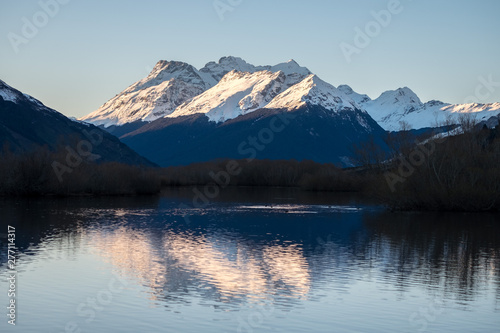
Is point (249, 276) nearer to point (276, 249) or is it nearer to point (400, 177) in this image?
point (276, 249)

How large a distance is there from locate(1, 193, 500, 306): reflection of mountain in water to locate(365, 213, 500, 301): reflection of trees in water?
0.23 ft

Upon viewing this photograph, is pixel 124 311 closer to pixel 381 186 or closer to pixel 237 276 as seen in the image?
pixel 237 276

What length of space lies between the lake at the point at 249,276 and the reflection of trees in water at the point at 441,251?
10 cm

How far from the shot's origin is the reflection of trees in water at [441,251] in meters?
33.6

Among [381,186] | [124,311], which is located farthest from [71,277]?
[381,186]

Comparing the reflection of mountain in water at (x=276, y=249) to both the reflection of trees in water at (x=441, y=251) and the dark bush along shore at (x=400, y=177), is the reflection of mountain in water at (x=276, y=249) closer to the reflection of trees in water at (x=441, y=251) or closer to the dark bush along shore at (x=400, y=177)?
the reflection of trees in water at (x=441, y=251)

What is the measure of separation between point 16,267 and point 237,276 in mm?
11933

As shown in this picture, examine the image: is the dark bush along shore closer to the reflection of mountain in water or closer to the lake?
the reflection of mountain in water

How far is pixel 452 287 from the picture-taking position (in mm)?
31953

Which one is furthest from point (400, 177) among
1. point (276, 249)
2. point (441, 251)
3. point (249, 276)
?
point (249, 276)

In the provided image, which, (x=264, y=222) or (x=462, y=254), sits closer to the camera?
(x=462, y=254)

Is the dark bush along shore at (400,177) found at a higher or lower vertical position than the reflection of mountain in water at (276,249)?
higher

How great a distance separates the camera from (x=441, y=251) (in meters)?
45.1

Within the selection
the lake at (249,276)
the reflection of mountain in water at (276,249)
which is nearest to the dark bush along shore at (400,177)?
the reflection of mountain in water at (276,249)
